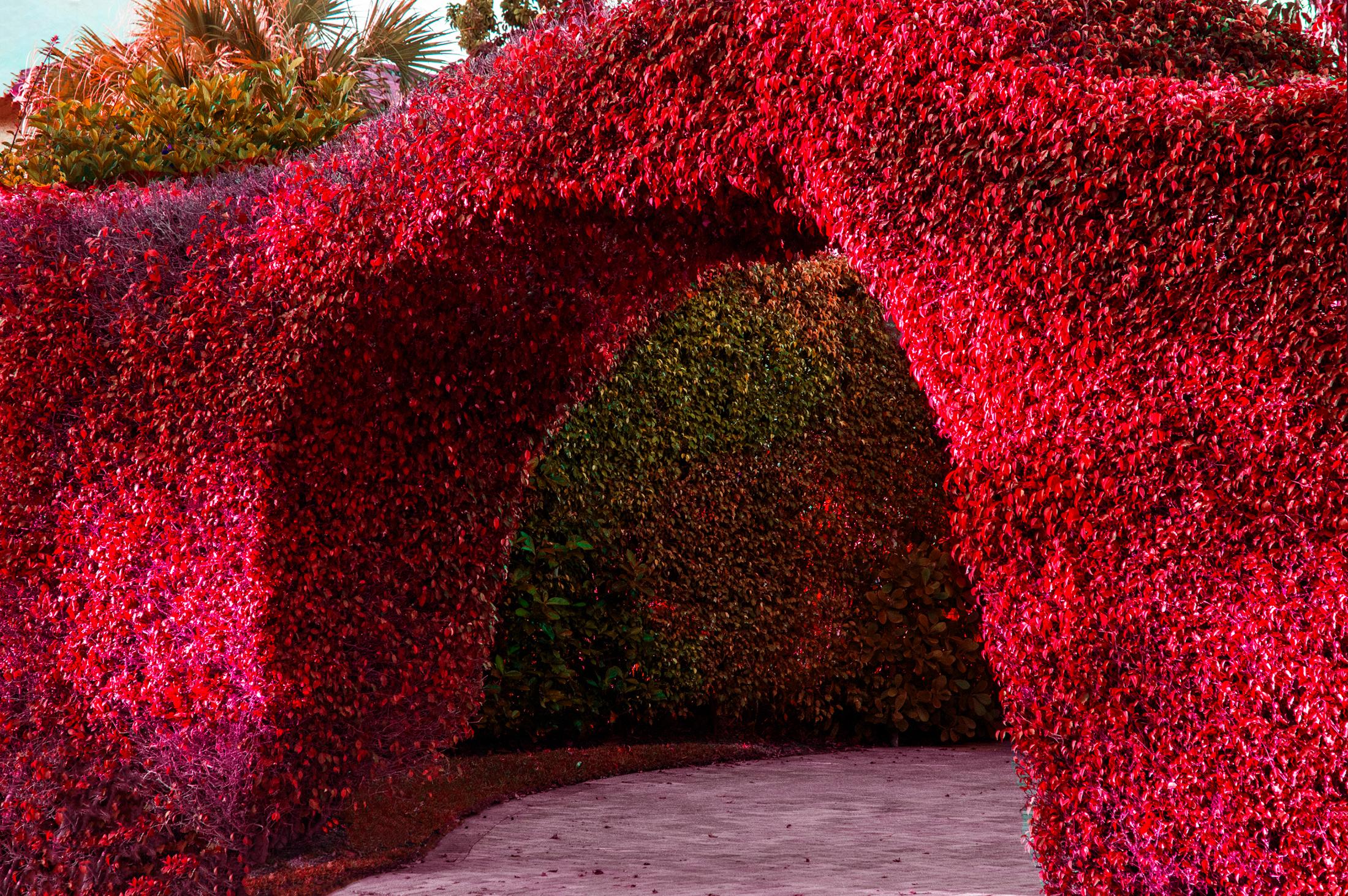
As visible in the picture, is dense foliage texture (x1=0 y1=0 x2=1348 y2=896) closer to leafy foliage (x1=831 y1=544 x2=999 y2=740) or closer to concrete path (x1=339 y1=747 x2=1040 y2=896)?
concrete path (x1=339 y1=747 x2=1040 y2=896)

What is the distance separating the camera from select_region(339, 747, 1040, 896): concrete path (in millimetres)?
5531

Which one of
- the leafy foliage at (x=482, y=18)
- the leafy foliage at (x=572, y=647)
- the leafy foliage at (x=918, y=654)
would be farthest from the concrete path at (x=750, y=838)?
the leafy foliage at (x=482, y=18)

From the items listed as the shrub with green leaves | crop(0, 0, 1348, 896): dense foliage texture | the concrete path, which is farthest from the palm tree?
the concrete path

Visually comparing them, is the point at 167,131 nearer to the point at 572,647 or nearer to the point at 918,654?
the point at 572,647

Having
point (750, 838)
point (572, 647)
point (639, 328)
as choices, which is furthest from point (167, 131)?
point (750, 838)

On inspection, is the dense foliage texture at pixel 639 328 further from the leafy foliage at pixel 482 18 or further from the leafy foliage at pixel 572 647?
the leafy foliage at pixel 482 18

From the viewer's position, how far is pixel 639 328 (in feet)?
18.0

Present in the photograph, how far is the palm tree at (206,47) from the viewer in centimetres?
866

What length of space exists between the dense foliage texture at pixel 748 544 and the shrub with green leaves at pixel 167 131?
9.20 ft

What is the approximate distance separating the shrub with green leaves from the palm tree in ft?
2.78

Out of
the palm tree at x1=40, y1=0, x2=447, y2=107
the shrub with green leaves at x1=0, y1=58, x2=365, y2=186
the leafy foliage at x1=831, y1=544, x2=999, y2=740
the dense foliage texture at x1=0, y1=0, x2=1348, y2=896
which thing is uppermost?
the palm tree at x1=40, y1=0, x2=447, y2=107

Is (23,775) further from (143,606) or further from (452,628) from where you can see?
(452,628)

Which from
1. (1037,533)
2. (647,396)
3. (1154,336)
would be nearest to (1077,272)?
(1154,336)

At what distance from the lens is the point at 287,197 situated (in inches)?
202
